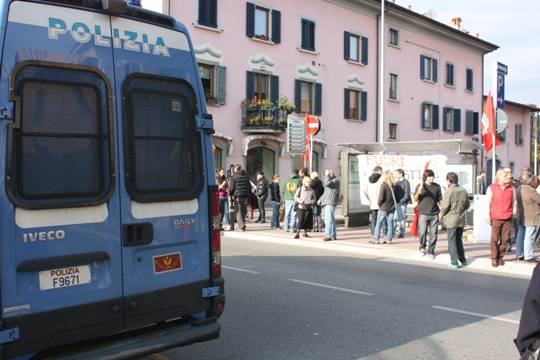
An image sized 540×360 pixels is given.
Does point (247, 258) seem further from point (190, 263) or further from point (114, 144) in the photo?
point (114, 144)

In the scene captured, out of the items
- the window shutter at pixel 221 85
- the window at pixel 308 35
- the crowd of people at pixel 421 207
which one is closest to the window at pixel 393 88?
the window at pixel 308 35

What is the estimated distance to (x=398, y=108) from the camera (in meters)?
33.4

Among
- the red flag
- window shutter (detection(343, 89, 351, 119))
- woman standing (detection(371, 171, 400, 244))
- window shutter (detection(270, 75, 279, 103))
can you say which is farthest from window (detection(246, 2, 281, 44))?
the red flag

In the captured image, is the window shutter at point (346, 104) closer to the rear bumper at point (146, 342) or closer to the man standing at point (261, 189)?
the man standing at point (261, 189)

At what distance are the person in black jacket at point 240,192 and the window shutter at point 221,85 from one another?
858cm

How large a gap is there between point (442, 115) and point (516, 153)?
12.9 m

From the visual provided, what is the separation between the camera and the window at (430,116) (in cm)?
3569

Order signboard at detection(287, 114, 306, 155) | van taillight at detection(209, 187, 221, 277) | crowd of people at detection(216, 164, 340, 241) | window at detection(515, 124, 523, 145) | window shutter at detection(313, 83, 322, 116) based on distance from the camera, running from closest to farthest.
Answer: van taillight at detection(209, 187, 221, 277)
crowd of people at detection(216, 164, 340, 241)
signboard at detection(287, 114, 306, 155)
window shutter at detection(313, 83, 322, 116)
window at detection(515, 124, 523, 145)

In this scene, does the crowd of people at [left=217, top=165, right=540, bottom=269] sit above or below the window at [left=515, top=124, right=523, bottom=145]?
below

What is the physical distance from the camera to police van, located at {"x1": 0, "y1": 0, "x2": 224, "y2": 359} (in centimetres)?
351

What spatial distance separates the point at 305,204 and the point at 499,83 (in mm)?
5235

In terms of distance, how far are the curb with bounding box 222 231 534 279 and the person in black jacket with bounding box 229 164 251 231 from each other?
526mm

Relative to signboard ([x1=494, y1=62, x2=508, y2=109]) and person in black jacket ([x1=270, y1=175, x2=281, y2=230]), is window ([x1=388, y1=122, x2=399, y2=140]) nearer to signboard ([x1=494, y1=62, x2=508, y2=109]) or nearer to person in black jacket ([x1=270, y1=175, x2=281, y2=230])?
person in black jacket ([x1=270, y1=175, x2=281, y2=230])

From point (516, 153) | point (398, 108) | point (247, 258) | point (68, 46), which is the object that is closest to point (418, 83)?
point (398, 108)
